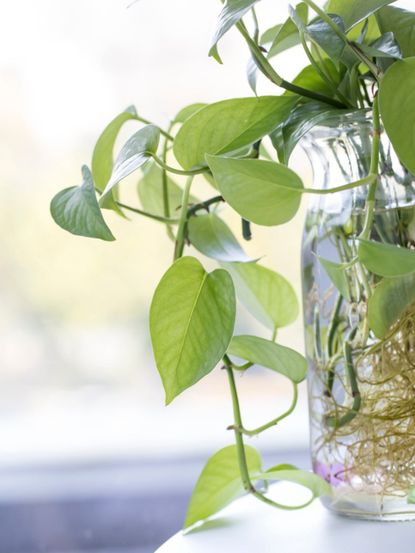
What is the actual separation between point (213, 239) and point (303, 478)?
16 centimetres

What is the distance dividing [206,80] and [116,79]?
0.12m

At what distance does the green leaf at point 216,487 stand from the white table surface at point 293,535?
0.04 feet

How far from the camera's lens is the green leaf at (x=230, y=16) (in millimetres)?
396

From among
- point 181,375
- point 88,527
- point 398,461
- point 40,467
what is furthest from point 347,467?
point 40,467

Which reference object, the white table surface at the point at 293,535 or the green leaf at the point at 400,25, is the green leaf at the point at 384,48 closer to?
the green leaf at the point at 400,25

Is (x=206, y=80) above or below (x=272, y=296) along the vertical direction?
above

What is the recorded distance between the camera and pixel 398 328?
1.60ft

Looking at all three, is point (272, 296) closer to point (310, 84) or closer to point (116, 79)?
point (310, 84)

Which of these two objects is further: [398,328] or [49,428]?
[49,428]

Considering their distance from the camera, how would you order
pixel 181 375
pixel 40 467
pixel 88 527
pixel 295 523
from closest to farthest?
pixel 181 375, pixel 295 523, pixel 88 527, pixel 40 467

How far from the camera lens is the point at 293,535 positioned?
0.53 m

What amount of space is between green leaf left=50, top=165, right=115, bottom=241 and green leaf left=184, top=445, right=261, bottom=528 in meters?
0.21

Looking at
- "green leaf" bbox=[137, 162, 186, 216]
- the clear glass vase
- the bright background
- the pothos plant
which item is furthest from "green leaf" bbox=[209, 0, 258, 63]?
the bright background

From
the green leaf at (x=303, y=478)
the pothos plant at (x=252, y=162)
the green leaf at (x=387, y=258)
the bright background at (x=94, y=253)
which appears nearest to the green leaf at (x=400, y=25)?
the pothos plant at (x=252, y=162)
